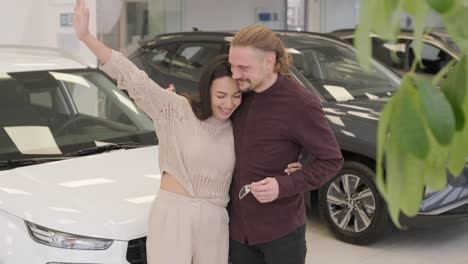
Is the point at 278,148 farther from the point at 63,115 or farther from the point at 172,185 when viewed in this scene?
the point at 63,115

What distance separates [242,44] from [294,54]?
4.21 m

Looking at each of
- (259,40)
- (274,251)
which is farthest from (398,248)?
(259,40)

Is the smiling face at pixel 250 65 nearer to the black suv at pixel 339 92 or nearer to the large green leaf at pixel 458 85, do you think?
the large green leaf at pixel 458 85

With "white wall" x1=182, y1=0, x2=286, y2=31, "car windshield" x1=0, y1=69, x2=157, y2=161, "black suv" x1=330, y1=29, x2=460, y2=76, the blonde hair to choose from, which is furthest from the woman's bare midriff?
"white wall" x1=182, y1=0, x2=286, y2=31

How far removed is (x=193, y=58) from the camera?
7395mm

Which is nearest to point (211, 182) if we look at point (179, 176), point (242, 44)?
point (179, 176)

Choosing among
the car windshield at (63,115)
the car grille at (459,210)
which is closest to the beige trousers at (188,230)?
the car windshield at (63,115)

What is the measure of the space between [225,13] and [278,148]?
11.3m

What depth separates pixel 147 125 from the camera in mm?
4805

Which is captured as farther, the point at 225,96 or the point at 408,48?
the point at 225,96

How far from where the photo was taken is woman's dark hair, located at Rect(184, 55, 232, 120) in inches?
114

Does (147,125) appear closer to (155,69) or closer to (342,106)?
(342,106)

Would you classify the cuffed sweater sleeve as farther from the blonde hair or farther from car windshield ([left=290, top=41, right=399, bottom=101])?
car windshield ([left=290, top=41, right=399, bottom=101])

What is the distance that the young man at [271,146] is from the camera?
281 centimetres
